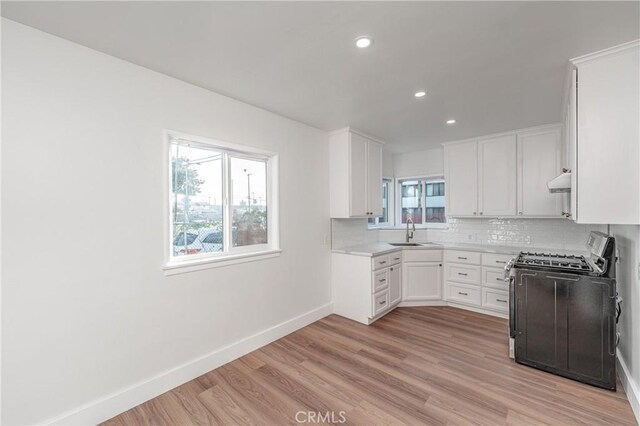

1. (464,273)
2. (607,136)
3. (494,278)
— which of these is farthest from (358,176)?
(607,136)

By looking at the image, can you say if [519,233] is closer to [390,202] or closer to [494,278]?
[494,278]

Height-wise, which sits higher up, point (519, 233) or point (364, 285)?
point (519, 233)

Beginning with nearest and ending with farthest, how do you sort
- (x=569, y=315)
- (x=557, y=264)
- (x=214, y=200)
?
1. (x=569, y=315)
2. (x=557, y=264)
3. (x=214, y=200)

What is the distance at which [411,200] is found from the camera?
5.27 metres

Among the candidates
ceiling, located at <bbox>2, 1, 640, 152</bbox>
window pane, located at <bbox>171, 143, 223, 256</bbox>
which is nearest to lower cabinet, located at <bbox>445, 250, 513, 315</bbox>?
ceiling, located at <bbox>2, 1, 640, 152</bbox>

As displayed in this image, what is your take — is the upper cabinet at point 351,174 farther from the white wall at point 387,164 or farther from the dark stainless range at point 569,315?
the dark stainless range at point 569,315

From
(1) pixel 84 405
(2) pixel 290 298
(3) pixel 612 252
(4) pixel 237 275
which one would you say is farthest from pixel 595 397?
(1) pixel 84 405

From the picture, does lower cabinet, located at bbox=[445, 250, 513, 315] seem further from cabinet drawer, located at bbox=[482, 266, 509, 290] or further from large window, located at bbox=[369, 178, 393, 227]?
large window, located at bbox=[369, 178, 393, 227]

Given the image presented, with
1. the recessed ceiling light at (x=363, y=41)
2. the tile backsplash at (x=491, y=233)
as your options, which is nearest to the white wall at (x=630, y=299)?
the tile backsplash at (x=491, y=233)

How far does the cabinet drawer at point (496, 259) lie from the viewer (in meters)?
3.61

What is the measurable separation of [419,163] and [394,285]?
2.37 m

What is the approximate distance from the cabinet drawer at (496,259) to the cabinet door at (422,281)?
23.7 inches

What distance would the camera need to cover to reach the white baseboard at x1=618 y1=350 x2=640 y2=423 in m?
1.88

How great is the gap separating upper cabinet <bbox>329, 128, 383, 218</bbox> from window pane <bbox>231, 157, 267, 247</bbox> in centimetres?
108
